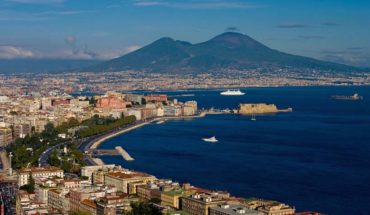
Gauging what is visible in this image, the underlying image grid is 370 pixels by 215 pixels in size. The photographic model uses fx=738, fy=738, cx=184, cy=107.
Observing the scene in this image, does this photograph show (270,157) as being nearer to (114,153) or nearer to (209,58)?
(114,153)

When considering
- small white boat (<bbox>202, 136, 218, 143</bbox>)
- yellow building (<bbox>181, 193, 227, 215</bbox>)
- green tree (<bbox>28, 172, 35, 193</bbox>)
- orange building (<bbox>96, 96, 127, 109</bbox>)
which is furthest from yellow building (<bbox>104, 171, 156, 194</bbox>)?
orange building (<bbox>96, 96, 127, 109</bbox>)

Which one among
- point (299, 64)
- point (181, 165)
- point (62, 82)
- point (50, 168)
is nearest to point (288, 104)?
point (181, 165)

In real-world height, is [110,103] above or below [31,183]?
above

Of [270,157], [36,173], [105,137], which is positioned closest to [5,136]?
[105,137]

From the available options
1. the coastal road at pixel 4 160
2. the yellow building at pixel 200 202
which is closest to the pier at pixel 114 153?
the coastal road at pixel 4 160

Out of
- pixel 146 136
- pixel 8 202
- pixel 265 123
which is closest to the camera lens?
pixel 8 202

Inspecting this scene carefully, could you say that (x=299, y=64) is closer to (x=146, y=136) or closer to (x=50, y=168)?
(x=146, y=136)
